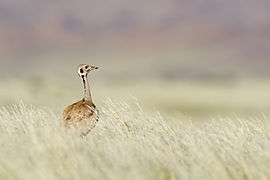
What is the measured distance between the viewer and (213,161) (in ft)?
18.8

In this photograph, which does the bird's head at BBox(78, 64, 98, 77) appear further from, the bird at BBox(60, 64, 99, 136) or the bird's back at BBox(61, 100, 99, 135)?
the bird's back at BBox(61, 100, 99, 135)

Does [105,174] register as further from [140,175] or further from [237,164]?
[237,164]

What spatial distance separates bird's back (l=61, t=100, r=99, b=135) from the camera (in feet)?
25.4

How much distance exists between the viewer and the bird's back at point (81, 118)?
25.4 feet

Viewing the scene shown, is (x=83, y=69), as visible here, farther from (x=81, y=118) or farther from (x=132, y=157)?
(x=132, y=157)

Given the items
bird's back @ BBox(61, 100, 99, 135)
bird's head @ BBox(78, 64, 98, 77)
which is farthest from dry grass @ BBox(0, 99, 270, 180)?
bird's head @ BBox(78, 64, 98, 77)

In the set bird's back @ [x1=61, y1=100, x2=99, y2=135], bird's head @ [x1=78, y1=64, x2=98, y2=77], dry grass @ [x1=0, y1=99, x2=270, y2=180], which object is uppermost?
bird's head @ [x1=78, y1=64, x2=98, y2=77]

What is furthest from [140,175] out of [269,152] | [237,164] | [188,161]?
[269,152]

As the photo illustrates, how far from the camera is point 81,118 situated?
7844mm

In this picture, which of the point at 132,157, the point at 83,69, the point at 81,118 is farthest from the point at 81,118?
the point at 132,157

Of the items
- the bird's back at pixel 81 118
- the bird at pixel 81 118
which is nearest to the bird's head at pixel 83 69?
the bird at pixel 81 118

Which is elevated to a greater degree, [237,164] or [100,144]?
[100,144]

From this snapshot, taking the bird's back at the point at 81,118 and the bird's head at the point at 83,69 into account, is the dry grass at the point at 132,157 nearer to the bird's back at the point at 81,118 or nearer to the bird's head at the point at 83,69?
the bird's back at the point at 81,118

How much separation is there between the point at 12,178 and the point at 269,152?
10.3ft
